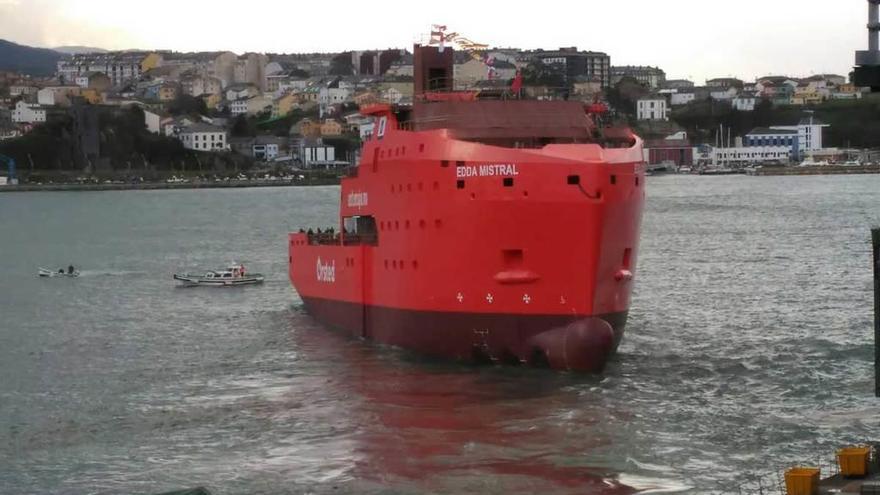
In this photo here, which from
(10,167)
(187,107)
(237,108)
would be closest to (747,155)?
(237,108)

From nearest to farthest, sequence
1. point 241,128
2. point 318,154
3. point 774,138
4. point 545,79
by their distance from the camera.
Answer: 1. point 545,79
2. point 318,154
3. point 774,138
4. point 241,128

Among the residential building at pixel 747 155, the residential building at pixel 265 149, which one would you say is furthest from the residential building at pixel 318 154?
→ the residential building at pixel 747 155

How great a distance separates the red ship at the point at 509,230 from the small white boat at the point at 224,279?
61.4ft

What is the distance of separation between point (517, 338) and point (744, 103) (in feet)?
585

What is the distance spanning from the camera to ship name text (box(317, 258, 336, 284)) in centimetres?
3234

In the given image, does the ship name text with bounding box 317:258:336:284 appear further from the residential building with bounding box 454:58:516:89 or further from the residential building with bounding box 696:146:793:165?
the residential building with bounding box 696:146:793:165

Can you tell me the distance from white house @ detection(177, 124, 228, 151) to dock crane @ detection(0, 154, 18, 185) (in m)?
19.1

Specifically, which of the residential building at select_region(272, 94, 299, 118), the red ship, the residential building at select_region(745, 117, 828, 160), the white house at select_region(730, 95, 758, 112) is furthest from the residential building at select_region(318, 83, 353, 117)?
the red ship

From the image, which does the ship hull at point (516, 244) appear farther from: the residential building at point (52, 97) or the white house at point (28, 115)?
the residential building at point (52, 97)

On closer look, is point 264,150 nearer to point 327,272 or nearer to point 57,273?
point 57,273

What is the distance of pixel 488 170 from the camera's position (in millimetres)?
24859

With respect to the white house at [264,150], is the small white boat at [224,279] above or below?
below

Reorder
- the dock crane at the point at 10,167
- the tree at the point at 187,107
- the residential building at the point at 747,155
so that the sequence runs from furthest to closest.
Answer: the tree at the point at 187,107, the residential building at the point at 747,155, the dock crane at the point at 10,167

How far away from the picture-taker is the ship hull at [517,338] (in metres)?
24.7
